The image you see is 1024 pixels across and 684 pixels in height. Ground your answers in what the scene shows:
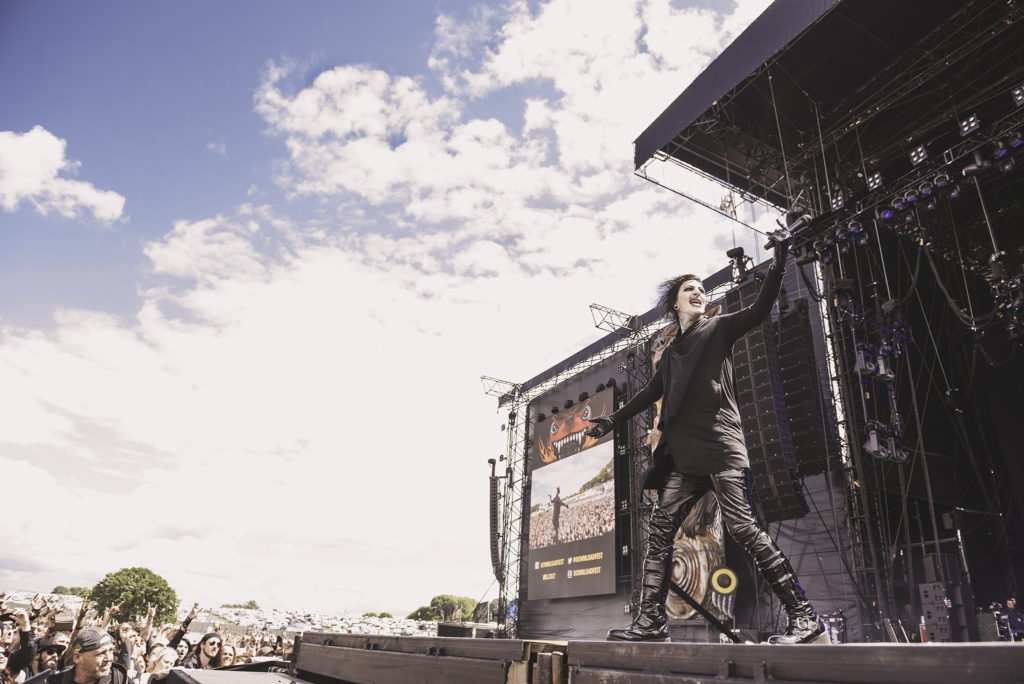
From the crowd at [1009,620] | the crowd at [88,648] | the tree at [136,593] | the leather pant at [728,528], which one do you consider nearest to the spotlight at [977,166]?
the crowd at [1009,620]

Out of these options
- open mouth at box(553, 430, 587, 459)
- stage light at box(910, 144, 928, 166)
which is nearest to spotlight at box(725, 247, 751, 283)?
stage light at box(910, 144, 928, 166)

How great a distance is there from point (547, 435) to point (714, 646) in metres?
19.2

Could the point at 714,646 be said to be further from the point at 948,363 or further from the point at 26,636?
the point at 948,363

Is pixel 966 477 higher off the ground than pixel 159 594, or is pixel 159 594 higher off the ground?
pixel 966 477

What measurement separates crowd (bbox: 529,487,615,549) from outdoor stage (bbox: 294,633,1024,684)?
1438cm

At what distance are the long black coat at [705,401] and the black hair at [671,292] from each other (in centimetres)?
26

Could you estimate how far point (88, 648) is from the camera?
396cm

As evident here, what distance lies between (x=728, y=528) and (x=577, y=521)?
15.7 meters

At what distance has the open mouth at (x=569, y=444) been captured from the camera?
62.3 feet

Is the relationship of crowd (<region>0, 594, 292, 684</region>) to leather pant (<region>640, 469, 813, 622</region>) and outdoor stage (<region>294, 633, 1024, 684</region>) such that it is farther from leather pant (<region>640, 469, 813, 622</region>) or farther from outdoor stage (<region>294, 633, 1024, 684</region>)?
leather pant (<region>640, 469, 813, 622</region>)

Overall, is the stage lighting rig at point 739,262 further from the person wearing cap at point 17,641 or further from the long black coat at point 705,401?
the person wearing cap at point 17,641

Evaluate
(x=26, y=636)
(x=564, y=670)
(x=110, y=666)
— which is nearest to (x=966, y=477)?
(x=564, y=670)

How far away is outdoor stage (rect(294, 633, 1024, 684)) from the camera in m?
1.18

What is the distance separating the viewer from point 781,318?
12180 millimetres
